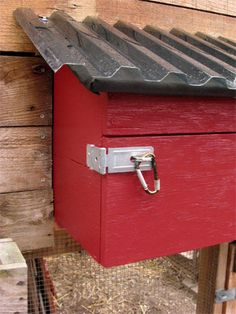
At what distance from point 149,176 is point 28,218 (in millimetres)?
463

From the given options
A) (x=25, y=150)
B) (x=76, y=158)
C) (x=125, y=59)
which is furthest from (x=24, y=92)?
(x=125, y=59)

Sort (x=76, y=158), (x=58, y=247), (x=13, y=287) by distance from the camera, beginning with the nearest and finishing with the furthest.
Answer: (x=13, y=287), (x=76, y=158), (x=58, y=247)

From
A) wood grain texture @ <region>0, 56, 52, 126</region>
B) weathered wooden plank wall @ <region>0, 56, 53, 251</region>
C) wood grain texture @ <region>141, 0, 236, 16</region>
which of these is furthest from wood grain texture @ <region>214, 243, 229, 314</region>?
wood grain texture @ <region>141, 0, 236, 16</region>

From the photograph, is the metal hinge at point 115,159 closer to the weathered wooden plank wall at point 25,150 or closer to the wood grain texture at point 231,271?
the weathered wooden plank wall at point 25,150

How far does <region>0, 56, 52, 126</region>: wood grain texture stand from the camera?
3.36ft

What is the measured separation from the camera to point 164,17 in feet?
4.03

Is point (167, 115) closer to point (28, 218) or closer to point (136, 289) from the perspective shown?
point (28, 218)

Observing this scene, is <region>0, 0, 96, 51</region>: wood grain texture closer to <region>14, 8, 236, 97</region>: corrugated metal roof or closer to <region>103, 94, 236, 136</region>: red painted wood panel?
<region>14, 8, 236, 97</region>: corrugated metal roof

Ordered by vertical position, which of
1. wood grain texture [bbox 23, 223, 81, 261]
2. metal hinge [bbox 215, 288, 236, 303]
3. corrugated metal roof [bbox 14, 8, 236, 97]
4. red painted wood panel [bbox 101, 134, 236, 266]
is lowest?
metal hinge [bbox 215, 288, 236, 303]

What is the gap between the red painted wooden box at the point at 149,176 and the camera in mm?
789

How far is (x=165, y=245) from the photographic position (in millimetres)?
886

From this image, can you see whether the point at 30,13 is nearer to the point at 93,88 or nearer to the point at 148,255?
the point at 93,88

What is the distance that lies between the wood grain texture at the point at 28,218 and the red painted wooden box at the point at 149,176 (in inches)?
4.8

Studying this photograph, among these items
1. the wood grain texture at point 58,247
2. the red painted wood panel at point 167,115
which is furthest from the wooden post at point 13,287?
the wood grain texture at point 58,247
